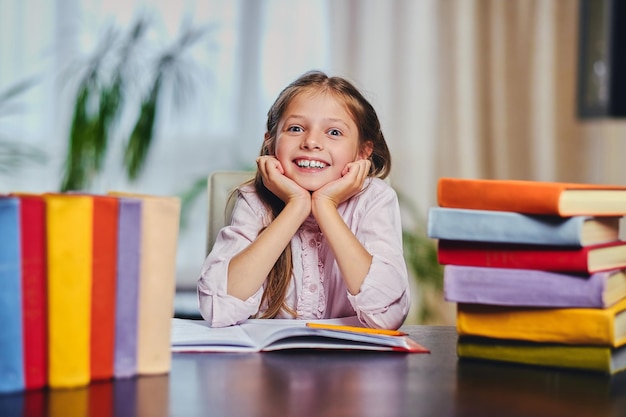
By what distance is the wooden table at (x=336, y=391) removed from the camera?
2.63ft

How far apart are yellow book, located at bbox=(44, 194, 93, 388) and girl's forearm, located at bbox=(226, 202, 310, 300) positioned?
0.55 m

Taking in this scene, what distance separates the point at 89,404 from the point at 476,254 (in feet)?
1.58

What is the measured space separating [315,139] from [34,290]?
2.61ft

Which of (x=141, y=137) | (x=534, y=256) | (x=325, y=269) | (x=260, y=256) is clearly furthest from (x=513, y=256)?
(x=141, y=137)

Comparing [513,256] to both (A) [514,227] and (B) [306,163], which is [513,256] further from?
(B) [306,163]

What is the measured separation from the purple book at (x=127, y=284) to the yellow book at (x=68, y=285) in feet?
0.12

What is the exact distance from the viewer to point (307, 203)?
1.51 metres

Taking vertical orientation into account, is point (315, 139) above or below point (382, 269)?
above

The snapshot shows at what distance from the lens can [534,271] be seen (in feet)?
3.32

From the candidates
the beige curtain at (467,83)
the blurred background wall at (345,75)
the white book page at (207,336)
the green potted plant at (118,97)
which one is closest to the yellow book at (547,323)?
the white book page at (207,336)

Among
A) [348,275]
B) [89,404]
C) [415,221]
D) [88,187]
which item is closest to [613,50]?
[348,275]

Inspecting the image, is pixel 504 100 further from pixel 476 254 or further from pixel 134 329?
pixel 134 329

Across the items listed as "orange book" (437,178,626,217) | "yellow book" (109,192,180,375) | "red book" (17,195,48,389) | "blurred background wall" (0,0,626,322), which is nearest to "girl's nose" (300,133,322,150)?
"orange book" (437,178,626,217)

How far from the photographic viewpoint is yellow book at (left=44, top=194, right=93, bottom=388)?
85 centimetres
